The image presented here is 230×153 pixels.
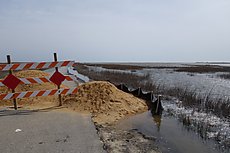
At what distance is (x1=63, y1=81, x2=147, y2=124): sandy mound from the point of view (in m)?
8.62

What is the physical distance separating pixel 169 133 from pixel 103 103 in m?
2.79

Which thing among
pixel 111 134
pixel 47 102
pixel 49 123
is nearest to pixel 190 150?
pixel 111 134

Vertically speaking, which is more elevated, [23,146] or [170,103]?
[23,146]

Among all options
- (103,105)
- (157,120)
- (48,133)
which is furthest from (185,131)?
(48,133)

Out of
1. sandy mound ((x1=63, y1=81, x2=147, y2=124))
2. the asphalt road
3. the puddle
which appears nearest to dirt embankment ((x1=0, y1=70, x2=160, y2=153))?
sandy mound ((x1=63, y1=81, x2=147, y2=124))

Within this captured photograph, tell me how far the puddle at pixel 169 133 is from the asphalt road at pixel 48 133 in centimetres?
180

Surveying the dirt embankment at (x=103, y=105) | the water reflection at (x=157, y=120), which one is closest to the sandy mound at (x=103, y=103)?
the dirt embankment at (x=103, y=105)

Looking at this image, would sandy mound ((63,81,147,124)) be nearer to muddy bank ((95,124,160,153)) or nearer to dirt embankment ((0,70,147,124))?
dirt embankment ((0,70,147,124))

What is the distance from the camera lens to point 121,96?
33.7 ft

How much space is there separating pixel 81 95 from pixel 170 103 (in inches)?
255

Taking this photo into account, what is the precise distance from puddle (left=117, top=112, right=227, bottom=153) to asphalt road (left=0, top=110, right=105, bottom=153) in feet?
5.91

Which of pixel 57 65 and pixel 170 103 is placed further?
pixel 170 103

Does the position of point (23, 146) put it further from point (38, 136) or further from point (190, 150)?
point (190, 150)

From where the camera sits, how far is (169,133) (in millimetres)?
8008
